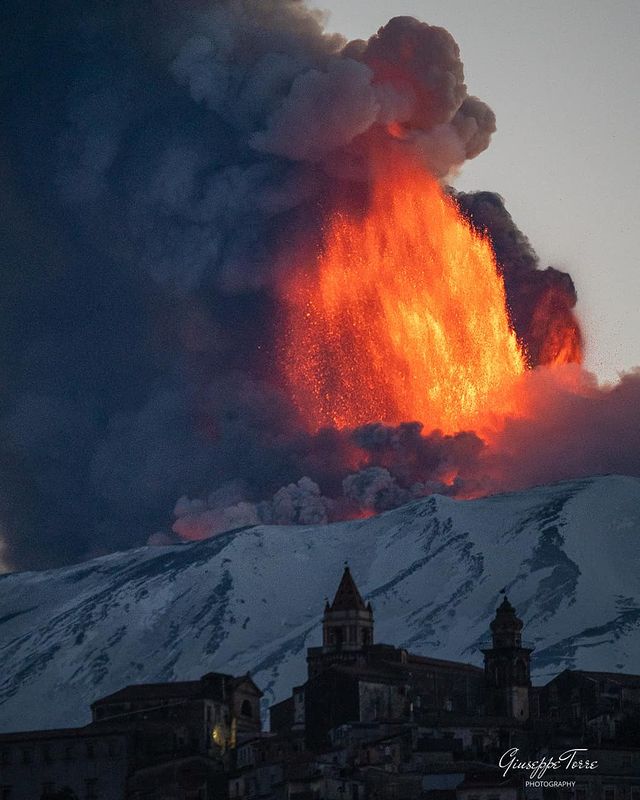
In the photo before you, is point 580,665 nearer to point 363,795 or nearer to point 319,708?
point 319,708

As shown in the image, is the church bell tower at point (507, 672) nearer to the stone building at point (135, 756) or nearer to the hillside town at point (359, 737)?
the hillside town at point (359, 737)

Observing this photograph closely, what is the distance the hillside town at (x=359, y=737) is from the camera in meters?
134

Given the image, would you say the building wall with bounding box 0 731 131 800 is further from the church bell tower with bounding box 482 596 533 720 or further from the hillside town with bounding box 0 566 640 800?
the church bell tower with bounding box 482 596 533 720

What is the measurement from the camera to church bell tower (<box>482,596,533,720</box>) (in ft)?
537

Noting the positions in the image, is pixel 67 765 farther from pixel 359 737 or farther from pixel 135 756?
pixel 359 737

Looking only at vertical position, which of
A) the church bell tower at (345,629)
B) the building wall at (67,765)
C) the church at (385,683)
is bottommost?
the building wall at (67,765)

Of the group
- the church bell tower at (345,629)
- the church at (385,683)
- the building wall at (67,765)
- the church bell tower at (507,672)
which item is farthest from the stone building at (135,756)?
the church bell tower at (507,672)

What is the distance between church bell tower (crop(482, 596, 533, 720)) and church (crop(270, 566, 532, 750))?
75 mm

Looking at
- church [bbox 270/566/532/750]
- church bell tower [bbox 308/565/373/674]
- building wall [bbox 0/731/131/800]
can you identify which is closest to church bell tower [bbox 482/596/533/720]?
church [bbox 270/566/532/750]

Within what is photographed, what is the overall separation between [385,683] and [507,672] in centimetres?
1096

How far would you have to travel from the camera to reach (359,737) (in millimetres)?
147875

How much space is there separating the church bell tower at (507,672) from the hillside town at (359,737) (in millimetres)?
107

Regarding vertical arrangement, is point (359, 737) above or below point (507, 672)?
below

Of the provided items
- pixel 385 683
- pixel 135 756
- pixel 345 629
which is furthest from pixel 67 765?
pixel 345 629
